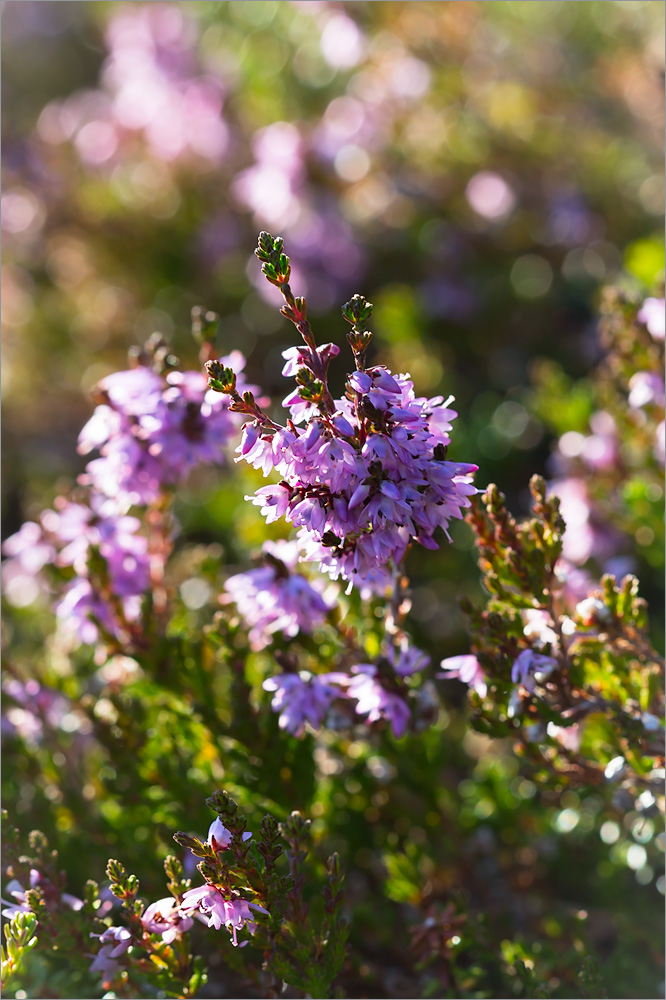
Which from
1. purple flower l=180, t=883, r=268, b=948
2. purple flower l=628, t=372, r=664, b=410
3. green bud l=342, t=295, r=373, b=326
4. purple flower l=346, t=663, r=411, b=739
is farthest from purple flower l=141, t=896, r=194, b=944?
purple flower l=628, t=372, r=664, b=410

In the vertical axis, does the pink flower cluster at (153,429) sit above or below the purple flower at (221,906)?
above

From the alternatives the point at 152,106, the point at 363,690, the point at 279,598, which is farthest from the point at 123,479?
the point at 152,106

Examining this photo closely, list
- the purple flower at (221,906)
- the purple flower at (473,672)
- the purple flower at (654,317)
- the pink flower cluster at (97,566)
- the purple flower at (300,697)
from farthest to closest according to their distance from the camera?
the purple flower at (654,317) < the pink flower cluster at (97,566) < the purple flower at (300,697) < the purple flower at (473,672) < the purple flower at (221,906)

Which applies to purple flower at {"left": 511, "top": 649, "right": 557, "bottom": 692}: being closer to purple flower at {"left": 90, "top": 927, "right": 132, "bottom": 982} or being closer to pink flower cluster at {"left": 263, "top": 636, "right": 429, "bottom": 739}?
pink flower cluster at {"left": 263, "top": 636, "right": 429, "bottom": 739}

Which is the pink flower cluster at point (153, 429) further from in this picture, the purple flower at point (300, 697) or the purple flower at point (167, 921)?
the purple flower at point (167, 921)

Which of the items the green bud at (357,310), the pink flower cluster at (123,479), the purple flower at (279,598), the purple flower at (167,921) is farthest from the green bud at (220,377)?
the purple flower at (167,921)

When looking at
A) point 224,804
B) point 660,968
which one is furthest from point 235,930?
point 660,968

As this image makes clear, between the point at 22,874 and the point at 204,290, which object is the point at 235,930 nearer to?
the point at 22,874
